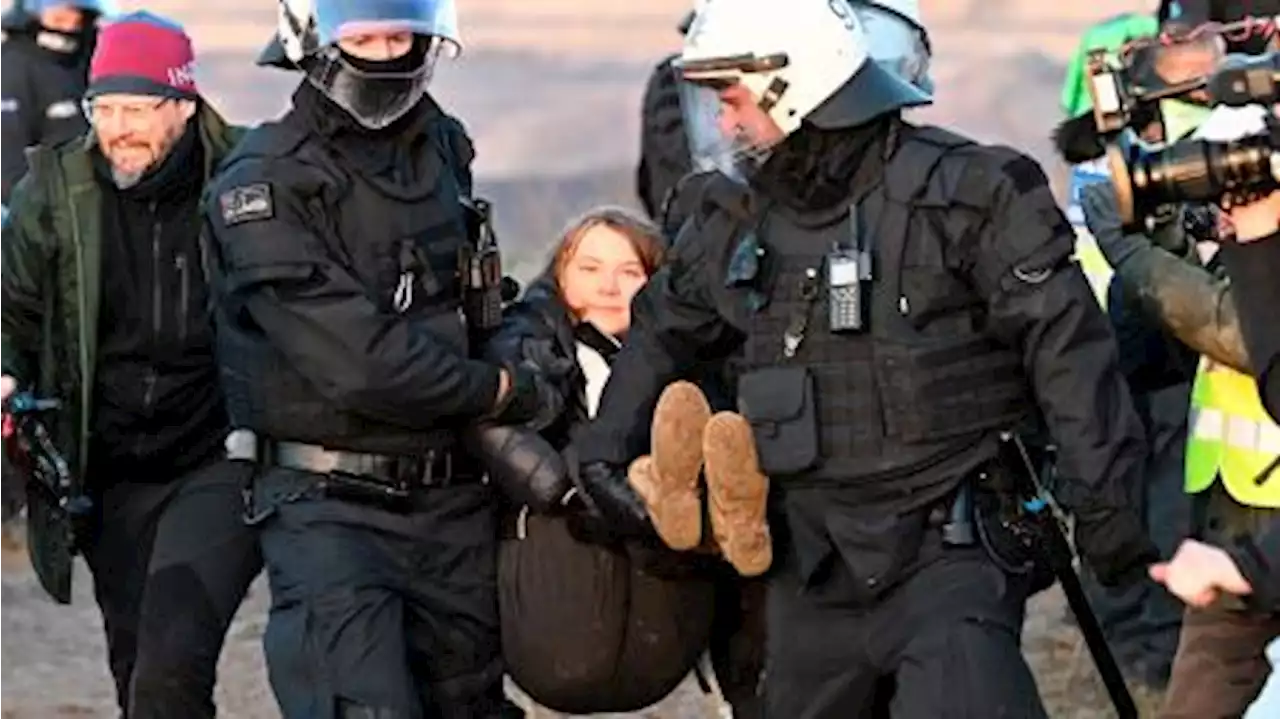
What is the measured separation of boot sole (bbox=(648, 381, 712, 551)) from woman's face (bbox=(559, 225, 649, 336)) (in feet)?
2.33

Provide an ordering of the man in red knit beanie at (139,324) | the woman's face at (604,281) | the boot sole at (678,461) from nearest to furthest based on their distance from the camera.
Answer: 1. the boot sole at (678,461)
2. the woman's face at (604,281)
3. the man in red knit beanie at (139,324)

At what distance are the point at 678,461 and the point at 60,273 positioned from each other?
1.86m

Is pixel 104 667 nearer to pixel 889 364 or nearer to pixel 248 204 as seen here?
pixel 248 204

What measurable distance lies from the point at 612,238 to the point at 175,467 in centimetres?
123

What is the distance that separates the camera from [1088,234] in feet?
22.0

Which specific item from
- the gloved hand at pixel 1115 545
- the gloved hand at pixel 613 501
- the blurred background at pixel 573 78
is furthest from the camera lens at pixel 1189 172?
the blurred background at pixel 573 78

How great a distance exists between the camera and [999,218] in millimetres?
5496

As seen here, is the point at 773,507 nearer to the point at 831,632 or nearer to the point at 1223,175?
the point at 831,632

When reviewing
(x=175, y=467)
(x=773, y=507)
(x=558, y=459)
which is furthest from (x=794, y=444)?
Answer: (x=175, y=467)

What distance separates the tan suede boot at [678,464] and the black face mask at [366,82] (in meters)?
0.86

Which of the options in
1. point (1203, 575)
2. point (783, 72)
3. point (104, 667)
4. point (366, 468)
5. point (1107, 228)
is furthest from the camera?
point (104, 667)

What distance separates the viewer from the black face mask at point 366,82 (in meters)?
6.17

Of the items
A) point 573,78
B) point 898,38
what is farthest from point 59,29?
point 573,78

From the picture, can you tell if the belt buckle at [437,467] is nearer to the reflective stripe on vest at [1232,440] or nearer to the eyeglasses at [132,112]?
the eyeglasses at [132,112]
